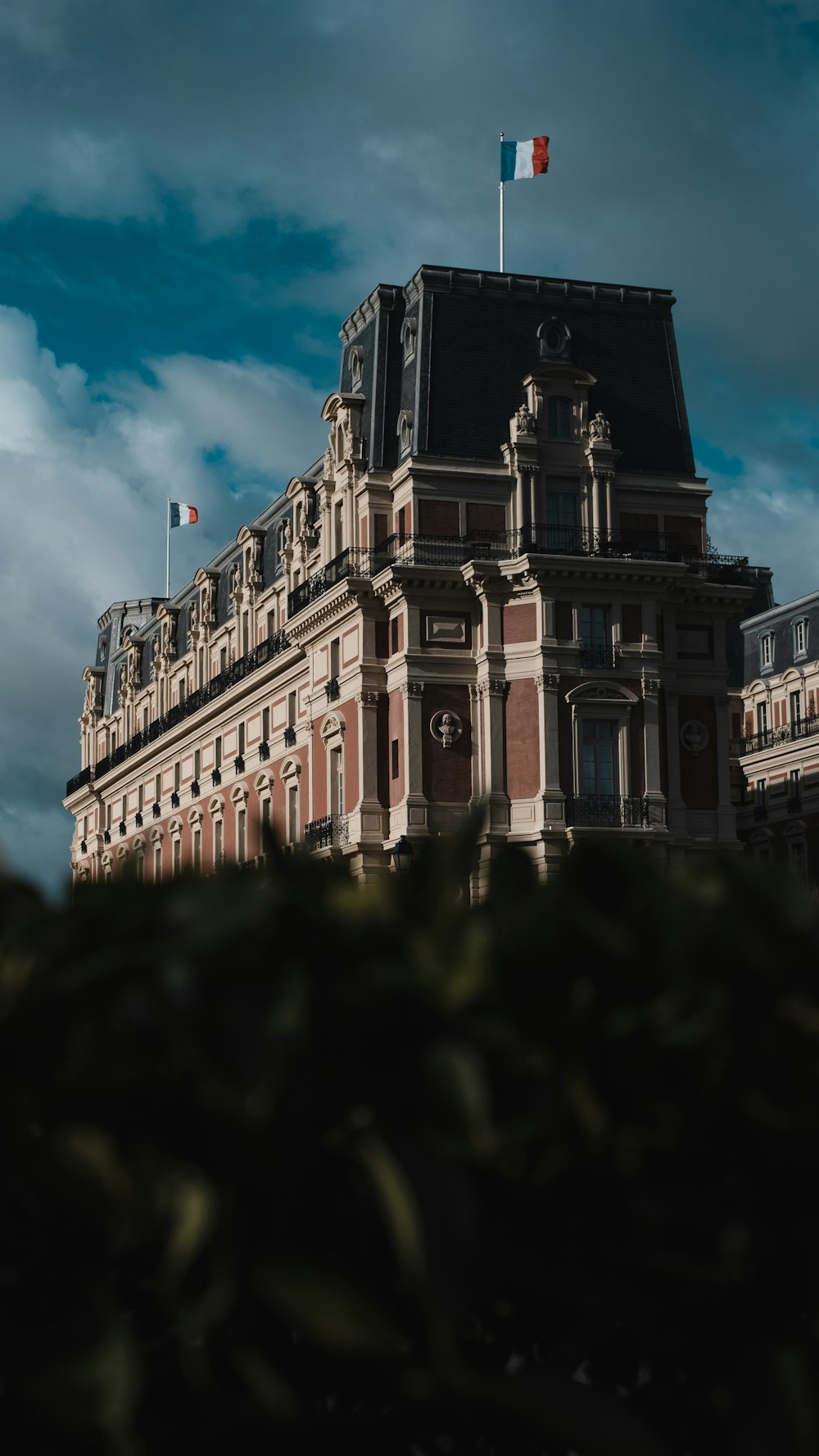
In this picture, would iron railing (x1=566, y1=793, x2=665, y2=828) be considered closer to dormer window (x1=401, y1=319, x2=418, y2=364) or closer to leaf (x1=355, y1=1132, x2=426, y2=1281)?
dormer window (x1=401, y1=319, x2=418, y2=364)

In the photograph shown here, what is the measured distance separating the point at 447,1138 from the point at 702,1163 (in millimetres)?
564

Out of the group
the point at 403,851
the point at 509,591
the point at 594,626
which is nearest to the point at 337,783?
the point at 509,591

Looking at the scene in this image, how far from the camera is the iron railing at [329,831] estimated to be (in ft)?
166

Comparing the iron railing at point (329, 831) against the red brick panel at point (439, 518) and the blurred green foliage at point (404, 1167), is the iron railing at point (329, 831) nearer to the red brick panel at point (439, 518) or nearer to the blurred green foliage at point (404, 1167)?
the red brick panel at point (439, 518)

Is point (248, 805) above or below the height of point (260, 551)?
below

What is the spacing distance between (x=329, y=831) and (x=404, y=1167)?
4797 centimetres

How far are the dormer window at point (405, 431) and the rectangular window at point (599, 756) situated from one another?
398 inches

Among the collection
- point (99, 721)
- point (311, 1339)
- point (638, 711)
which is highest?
point (99, 721)

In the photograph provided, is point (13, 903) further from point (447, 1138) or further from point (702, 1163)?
point (702, 1163)

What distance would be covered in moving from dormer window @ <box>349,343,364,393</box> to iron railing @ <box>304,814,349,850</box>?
556 inches

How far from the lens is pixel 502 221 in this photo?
2247 inches

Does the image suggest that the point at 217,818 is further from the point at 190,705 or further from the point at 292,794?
the point at 292,794

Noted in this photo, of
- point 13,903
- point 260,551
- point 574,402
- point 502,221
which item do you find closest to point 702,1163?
point 13,903

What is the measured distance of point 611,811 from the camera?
156 feet
